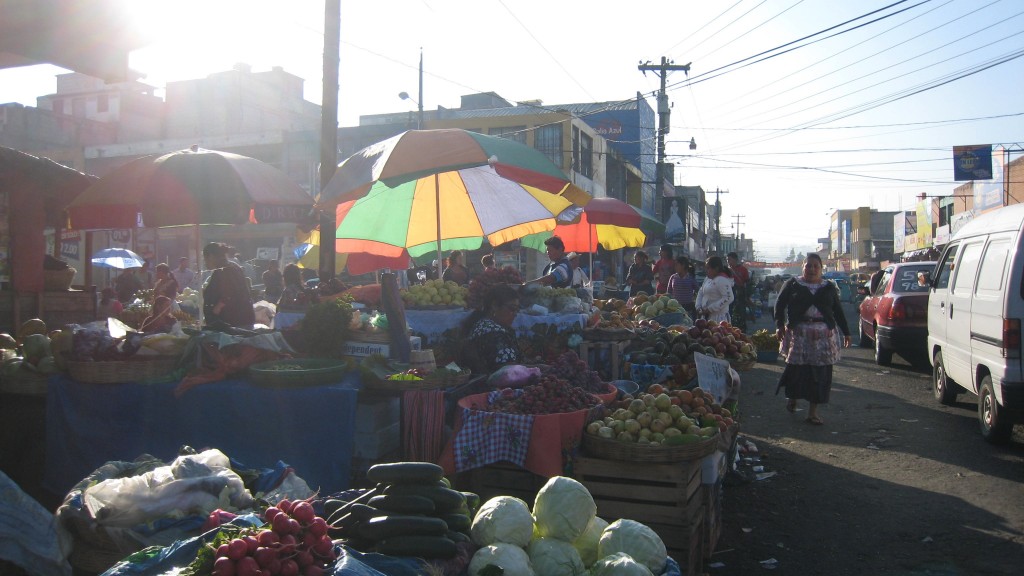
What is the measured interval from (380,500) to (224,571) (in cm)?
80

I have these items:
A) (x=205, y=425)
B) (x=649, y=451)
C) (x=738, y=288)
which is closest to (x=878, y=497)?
(x=649, y=451)

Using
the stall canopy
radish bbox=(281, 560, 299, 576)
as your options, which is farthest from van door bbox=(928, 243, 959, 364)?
the stall canopy

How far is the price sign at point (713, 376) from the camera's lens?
621 centimetres

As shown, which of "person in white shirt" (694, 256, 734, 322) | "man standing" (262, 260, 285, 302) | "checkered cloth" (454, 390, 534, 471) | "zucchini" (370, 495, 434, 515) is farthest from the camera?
"man standing" (262, 260, 285, 302)

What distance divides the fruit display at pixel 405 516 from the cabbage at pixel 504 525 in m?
0.07

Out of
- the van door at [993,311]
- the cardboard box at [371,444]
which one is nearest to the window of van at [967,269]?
the van door at [993,311]

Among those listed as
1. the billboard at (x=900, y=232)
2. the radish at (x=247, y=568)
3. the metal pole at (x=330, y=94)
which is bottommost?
the radish at (x=247, y=568)

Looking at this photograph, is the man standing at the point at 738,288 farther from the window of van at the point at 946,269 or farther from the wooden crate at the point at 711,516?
the wooden crate at the point at 711,516

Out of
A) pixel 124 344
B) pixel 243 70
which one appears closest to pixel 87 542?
pixel 124 344

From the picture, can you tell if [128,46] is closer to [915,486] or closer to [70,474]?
[70,474]

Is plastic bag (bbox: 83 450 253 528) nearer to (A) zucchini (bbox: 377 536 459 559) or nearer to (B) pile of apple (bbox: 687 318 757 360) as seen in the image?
(A) zucchini (bbox: 377 536 459 559)

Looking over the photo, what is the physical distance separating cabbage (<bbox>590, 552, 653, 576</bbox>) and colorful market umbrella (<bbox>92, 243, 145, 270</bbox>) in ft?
59.3

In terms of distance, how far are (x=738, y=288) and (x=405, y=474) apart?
1535cm

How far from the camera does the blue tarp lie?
4.80 metres
